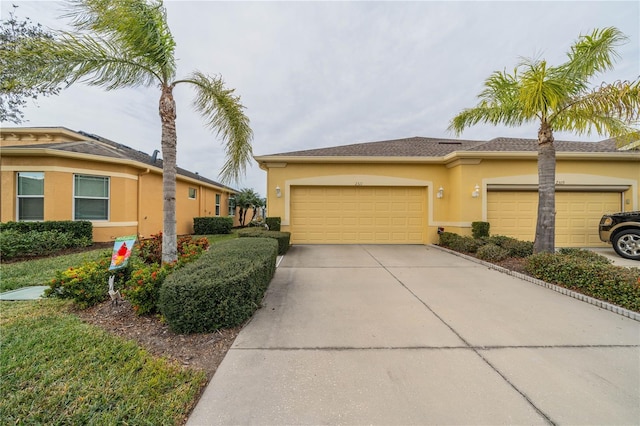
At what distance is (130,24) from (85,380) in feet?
15.2

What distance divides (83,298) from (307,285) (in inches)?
134

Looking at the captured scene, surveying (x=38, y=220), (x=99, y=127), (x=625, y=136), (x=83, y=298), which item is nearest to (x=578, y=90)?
(x=625, y=136)

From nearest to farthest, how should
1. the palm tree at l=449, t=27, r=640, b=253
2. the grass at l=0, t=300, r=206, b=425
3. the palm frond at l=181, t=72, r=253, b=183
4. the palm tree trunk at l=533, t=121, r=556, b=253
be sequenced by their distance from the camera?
the grass at l=0, t=300, r=206, b=425 → the palm frond at l=181, t=72, r=253, b=183 → the palm tree at l=449, t=27, r=640, b=253 → the palm tree trunk at l=533, t=121, r=556, b=253

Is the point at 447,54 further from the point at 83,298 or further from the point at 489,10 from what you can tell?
the point at 83,298

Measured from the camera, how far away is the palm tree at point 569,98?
16.4 ft

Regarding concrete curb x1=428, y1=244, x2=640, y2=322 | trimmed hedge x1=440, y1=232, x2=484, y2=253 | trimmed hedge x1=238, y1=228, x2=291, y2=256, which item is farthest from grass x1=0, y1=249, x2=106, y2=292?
trimmed hedge x1=440, y1=232, x2=484, y2=253

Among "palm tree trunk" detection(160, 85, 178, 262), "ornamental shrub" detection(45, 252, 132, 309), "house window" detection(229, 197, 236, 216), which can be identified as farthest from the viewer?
"house window" detection(229, 197, 236, 216)

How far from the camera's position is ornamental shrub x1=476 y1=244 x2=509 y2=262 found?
6.30 metres

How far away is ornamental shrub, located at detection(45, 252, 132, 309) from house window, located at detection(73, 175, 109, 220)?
6883 millimetres

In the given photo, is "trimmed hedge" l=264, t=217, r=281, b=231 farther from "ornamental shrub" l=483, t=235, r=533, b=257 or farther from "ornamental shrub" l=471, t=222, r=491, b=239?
"ornamental shrub" l=483, t=235, r=533, b=257

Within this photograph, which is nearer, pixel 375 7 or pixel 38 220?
pixel 375 7

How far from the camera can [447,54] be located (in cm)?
857

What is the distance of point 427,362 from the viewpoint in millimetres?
2385

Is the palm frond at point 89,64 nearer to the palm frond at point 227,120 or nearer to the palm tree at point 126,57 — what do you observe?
the palm tree at point 126,57
